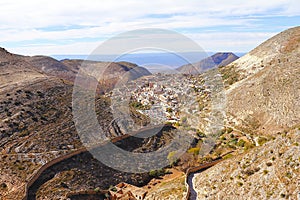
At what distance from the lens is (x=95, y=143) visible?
89.9ft

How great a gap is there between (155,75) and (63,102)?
130ft

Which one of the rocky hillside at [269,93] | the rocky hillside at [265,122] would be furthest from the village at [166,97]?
the rocky hillside at [269,93]

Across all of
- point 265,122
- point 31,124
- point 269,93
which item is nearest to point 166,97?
point 269,93

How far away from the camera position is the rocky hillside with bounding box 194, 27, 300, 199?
15.1 meters

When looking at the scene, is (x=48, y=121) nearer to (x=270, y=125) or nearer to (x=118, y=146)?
(x=118, y=146)

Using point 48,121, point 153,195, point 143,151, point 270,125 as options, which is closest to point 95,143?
point 143,151

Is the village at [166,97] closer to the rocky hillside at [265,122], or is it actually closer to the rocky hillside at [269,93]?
the rocky hillside at [265,122]

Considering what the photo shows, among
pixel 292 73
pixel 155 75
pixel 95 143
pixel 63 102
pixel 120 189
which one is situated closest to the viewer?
pixel 120 189

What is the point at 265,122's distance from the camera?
2967cm

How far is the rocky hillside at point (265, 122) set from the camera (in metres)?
15.1

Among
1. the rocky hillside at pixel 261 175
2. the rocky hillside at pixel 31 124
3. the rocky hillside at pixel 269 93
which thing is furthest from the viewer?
the rocky hillside at pixel 269 93

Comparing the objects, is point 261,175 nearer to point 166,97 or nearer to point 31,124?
point 31,124

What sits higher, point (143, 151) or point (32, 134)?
point (32, 134)

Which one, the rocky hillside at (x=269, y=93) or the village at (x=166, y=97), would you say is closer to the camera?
the rocky hillside at (x=269, y=93)
